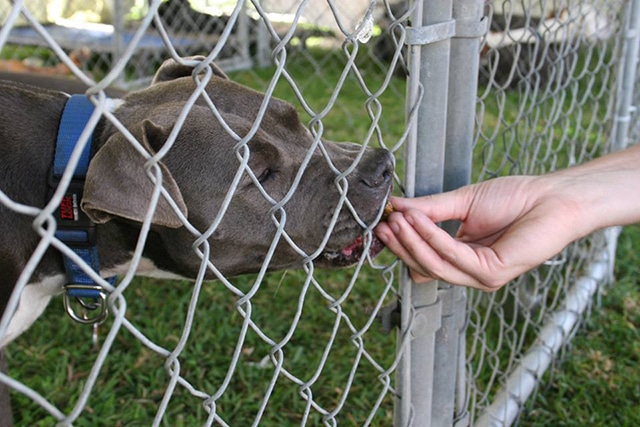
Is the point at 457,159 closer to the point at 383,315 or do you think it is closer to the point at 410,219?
the point at 410,219

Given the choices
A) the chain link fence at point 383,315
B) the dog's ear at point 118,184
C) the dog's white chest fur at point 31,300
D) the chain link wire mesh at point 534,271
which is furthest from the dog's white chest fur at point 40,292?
the chain link wire mesh at point 534,271

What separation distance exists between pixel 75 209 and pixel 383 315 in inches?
33.6

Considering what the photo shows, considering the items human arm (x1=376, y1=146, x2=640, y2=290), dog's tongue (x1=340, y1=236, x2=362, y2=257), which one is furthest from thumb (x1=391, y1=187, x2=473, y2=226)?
dog's tongue (x1=340, y1=236, x2=362, y2=257)

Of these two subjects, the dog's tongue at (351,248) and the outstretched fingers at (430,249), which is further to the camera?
the dog's tongue at (351,248)

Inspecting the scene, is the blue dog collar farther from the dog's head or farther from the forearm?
the forearm

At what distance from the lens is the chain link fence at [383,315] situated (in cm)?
163

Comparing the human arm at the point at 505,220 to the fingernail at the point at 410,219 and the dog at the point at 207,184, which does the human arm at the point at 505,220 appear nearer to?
the fingernail at the point at 410,219

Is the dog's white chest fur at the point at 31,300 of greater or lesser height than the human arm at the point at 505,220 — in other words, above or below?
below

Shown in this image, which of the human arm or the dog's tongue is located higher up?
the human arm

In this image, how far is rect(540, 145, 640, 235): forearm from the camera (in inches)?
74.7

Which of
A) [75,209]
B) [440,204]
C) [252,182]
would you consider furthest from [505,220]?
[75,209]

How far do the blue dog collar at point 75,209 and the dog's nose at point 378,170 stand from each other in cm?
72

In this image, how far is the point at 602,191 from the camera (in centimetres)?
196

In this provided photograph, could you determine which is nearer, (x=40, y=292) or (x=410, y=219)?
(x=410, y=219)
